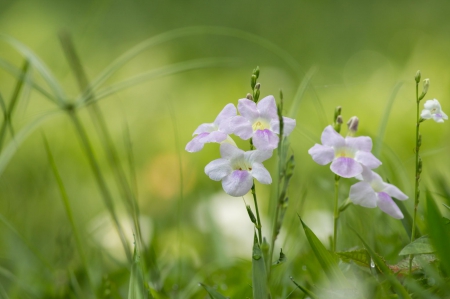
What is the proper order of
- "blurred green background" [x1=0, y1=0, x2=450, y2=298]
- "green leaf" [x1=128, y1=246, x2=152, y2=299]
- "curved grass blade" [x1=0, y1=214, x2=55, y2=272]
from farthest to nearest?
1. "blurred green background" [x1=0, y1=0, x2=450, y2=298]
2. "curved grass blade" [x1=0, y1=214, x2=55, y2=272]
3. "green leaf" [x1=128, y1=246, x2=152, y2=299]

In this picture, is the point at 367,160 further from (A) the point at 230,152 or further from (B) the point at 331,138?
(A) the point at 230,152

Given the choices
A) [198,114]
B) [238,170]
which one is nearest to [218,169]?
[238,170]

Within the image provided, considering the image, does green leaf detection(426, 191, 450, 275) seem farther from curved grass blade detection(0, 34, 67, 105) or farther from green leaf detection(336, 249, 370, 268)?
curved grass blade detection(0, 34, 67, 105)

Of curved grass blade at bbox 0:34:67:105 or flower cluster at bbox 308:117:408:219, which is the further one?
curved grass blade at bbox 0:34:67:105

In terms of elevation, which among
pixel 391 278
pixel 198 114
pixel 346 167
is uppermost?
pixel 198 114

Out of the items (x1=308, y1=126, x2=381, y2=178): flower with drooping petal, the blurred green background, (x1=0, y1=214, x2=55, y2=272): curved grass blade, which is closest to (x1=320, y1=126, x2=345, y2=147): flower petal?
(x1=308, y1=126, x2=381, y2=178): flower with drooping petal

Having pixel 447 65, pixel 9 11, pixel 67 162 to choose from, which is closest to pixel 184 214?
pixel 67 162

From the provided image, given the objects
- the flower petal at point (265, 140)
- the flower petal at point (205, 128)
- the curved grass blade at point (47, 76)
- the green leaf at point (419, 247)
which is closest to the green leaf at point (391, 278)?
the green leaf at point (419, 247)
